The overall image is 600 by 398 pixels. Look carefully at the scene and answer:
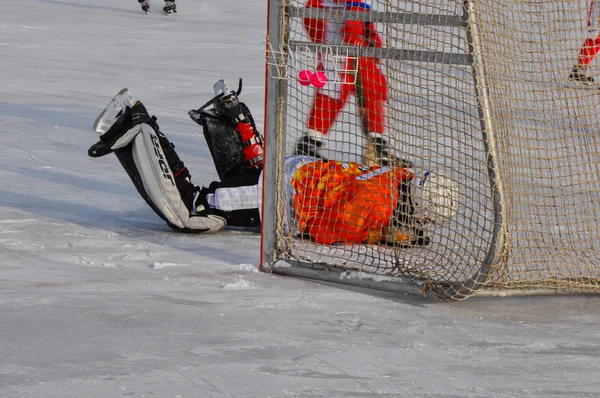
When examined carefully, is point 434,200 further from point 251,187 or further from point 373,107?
point 251,187

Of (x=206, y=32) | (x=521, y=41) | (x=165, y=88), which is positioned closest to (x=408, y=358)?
(x=521, y=41)

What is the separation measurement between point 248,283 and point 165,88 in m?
4.24

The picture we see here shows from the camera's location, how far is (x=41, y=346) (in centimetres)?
239

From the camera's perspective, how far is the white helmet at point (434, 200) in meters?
2.97

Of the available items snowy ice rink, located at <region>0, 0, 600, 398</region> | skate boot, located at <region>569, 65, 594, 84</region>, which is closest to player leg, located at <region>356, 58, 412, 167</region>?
snowy ice rink, located at <region>0, 0, 600, 398</region>

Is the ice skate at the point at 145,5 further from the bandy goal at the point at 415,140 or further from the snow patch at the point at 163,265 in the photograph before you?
the snow patch at the point at 163,265

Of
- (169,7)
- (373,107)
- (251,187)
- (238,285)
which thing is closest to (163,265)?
(238,285)

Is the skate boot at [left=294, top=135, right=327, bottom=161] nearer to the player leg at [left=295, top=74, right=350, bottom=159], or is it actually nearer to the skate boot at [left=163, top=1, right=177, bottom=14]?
the player leg at [left=295, top=74, right=350, bottom=159]

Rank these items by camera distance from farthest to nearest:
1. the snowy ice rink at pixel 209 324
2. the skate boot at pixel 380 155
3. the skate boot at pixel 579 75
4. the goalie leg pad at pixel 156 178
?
the skate boot at pixel 579 75 → the goalie leg pad at pixel 156 178 → the skate boot at pixel 380 155 → the snowy ice rink at pixel 209 324

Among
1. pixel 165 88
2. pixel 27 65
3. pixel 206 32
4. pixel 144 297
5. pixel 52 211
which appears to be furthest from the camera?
pixel 206 32

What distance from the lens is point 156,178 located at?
3494mm

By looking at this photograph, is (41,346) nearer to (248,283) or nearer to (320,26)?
(248,283)

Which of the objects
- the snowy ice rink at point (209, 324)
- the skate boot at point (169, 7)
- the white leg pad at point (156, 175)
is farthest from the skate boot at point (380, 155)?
the skate boot at point (169, 7)

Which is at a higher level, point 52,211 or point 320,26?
point 320,26
